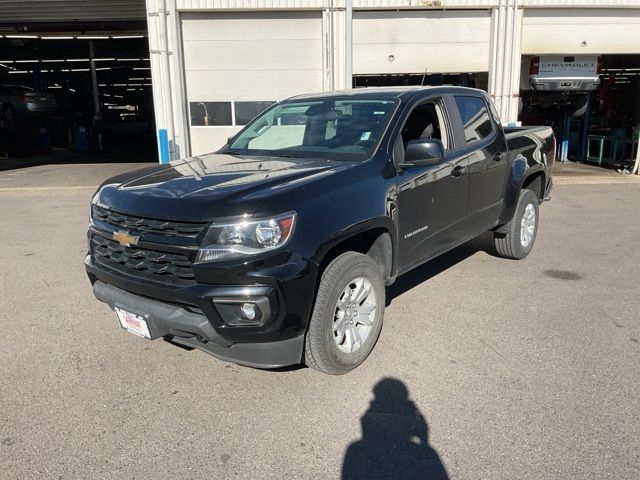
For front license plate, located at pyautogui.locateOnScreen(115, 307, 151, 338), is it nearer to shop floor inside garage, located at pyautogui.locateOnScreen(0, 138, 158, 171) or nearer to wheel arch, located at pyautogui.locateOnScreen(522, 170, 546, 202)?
wheel arch, located at pyautogui.locateOnScreen(522, 170, 546, 202)

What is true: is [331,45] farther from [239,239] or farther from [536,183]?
[239,239]

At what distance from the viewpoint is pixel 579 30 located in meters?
12.2

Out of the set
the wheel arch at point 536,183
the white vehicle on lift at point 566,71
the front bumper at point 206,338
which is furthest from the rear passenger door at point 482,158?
the white vehicle on lift at point 566,71

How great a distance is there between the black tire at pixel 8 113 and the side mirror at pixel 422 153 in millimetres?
25826

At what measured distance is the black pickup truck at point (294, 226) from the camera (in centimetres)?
291

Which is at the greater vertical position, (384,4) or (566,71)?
(384,4)

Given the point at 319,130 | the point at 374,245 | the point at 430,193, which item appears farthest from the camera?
the point at 319,130

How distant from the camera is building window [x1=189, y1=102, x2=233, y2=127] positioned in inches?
487

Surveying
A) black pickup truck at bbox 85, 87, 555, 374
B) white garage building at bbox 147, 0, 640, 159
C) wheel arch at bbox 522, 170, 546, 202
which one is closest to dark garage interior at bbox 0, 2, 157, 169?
white garage building at bbox 147, 0, 640, 159


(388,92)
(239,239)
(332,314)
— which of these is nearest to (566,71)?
(388,92)

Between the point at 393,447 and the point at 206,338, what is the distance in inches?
45.2

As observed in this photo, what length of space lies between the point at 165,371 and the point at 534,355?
254cm

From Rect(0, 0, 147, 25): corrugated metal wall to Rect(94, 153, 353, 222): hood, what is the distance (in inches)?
427

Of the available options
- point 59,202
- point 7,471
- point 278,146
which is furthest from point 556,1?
point 7,471
